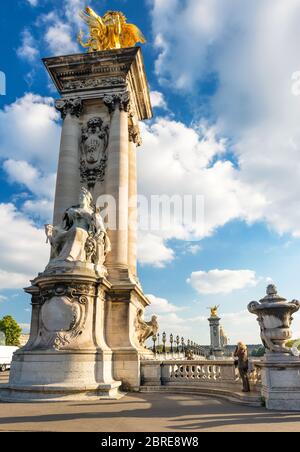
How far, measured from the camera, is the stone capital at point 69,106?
20531mm

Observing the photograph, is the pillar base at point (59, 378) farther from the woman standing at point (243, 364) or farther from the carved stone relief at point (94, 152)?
the carved stone relief at point (94, 152)

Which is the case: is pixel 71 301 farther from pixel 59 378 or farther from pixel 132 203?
pixel 132 203

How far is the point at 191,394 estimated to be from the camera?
1353 cm

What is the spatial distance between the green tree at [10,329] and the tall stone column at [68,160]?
193ft

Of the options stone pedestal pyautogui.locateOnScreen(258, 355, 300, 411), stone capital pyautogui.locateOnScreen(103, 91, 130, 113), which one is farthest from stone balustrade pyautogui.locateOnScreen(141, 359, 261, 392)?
stone capital pyautogui.locateOnScreen(103, 91, 130, 113)

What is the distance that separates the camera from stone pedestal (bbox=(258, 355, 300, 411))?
32.2 ft

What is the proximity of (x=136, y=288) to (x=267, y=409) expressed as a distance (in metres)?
7.81

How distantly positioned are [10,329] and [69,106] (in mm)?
60494

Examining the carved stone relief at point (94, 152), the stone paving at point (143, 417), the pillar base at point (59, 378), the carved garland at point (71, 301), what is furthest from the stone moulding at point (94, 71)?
the stone paving at point (143, 417)

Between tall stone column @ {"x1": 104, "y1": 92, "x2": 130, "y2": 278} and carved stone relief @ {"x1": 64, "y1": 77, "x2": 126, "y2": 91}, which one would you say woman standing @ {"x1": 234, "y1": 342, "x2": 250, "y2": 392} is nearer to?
tall stone column @ {"x1": 104, "y1": 92, "x2": 130, "y2": 278}

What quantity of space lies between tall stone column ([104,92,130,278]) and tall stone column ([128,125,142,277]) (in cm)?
229

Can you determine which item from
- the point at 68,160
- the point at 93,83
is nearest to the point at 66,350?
the point at 68,160

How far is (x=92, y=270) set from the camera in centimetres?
1423
